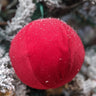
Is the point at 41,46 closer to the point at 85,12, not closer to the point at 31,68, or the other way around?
the point at 31,68

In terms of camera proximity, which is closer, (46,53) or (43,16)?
(46,53)

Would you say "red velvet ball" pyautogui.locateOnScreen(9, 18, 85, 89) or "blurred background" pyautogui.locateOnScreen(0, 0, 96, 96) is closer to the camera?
"red velvet ball" pyautogui.locateOnScreen(9, 18, 85, 89)

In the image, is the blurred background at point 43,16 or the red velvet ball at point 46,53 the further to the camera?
the blurred background at point 43,16

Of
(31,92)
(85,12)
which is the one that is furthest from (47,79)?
(85,12)
